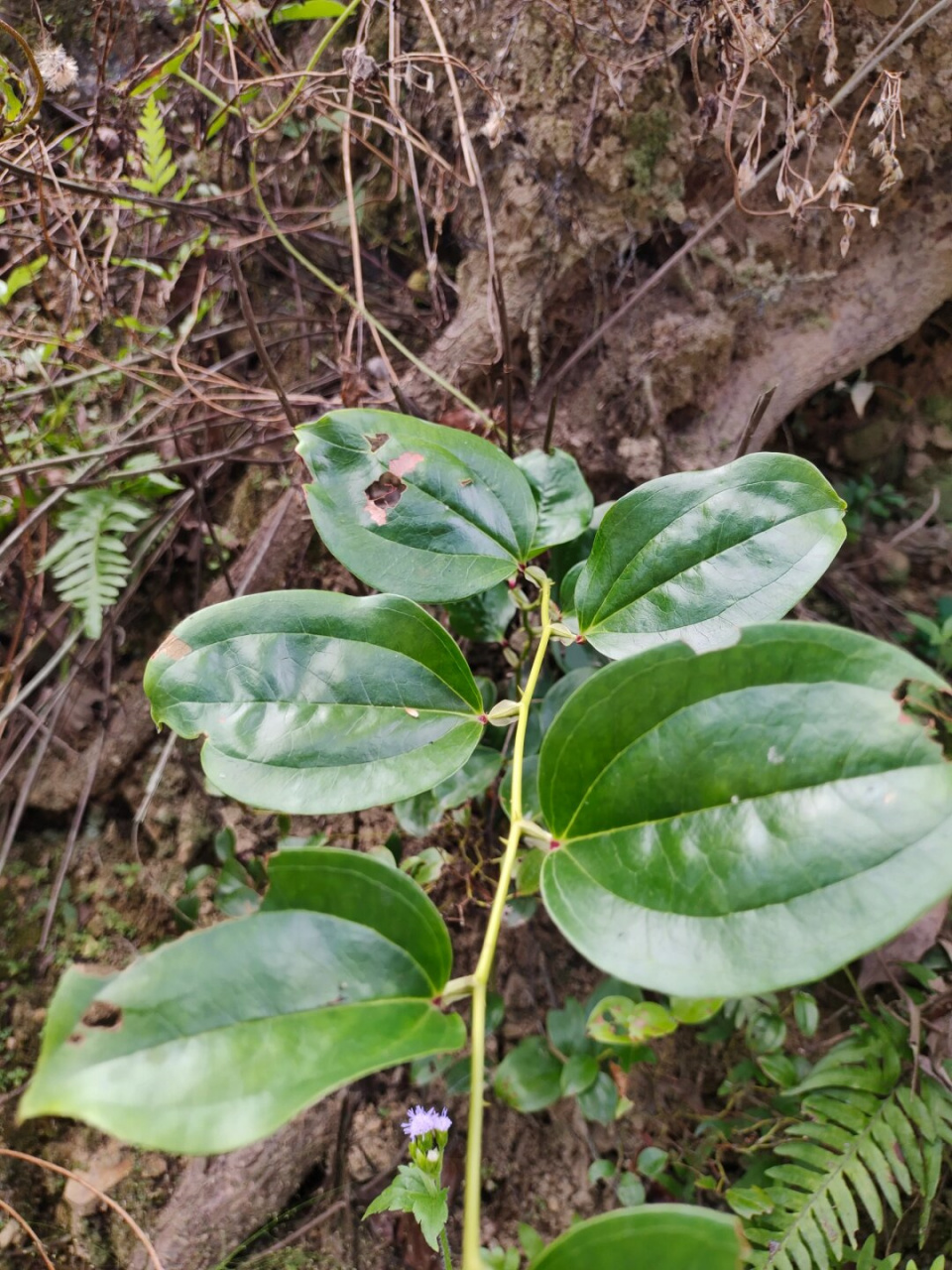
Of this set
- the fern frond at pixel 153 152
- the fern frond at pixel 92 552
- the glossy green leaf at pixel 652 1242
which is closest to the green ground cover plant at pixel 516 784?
the glossy green leaf at pixel 652 1242

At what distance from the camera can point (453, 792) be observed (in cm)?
84

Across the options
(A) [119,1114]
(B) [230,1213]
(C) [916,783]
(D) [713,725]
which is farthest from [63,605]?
(C) [916,783]

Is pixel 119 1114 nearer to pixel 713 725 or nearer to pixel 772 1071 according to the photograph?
pixel 713 725

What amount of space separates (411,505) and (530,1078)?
0.77 m

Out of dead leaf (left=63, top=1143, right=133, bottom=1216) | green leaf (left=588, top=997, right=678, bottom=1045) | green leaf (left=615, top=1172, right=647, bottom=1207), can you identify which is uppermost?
green leaf (left=588, top=997, right=678, bottom=1045)

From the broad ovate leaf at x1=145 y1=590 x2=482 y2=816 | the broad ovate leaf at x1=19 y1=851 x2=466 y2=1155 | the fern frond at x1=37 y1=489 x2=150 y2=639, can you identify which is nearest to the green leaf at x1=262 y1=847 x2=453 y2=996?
the broad ovate leaf at x1=19 y1=851 x2=466 y2=1155

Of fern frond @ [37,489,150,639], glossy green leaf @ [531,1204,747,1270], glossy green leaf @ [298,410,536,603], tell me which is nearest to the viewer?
glossy green leaf @ [531,1204,747,1270]

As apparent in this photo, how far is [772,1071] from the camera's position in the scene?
3.12 ft

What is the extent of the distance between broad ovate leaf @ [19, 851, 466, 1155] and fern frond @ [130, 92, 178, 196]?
131cm

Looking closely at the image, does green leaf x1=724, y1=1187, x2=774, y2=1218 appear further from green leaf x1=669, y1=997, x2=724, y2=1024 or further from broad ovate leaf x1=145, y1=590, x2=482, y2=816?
broad ovate leaf x1=145, y1=590, x2=482, y2=816

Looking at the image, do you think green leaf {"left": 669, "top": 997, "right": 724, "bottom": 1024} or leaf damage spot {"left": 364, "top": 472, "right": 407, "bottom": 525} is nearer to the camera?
leaf damage spot {"left": 364, "top": 472, "right": 407, "bottom": 525}

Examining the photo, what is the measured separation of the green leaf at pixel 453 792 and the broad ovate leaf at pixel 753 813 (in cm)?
33

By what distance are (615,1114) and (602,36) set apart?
1479 millimetres

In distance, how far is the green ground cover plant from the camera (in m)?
0.39
